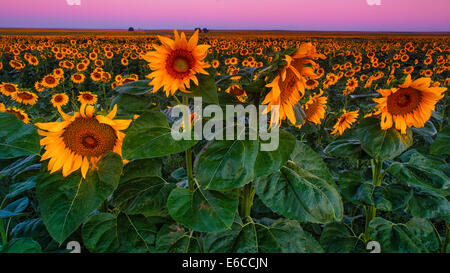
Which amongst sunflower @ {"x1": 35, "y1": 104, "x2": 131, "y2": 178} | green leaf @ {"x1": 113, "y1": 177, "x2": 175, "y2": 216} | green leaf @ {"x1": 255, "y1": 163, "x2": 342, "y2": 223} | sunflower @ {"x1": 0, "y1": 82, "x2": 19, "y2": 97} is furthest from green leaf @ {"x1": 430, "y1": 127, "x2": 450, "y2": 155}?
sunflower @ {"x1": 0, "y1": 82, "x2": 19, "y2": 97}

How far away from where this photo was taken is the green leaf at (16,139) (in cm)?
77

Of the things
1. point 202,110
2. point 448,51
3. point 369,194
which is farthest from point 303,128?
→ point 448,51

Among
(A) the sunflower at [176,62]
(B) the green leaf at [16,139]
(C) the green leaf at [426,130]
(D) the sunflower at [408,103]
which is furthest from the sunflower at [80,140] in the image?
(C) the green leaf at [426,130]

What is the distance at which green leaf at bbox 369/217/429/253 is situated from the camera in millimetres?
1351

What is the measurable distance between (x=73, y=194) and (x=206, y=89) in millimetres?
555

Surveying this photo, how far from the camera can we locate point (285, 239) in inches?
43.5

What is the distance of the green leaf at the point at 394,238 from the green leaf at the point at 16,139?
1.46 meters

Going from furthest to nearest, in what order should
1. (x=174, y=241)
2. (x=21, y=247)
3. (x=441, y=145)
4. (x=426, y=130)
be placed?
(x=426, y=130), (x=441, y=145), (x=174, y=241), (x=21, y=247)

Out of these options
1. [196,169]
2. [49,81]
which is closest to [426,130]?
[196,169]

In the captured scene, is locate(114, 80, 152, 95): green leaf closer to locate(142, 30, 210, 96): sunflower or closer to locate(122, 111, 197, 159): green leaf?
locate(142, 30, 210, 96): sunflower

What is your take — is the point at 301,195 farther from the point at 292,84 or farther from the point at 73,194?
the point at 73,194

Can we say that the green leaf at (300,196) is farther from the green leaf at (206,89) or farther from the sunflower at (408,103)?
the sunflower at (408,103)

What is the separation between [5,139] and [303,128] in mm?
2454

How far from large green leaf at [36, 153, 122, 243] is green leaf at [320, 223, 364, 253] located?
1.16m
